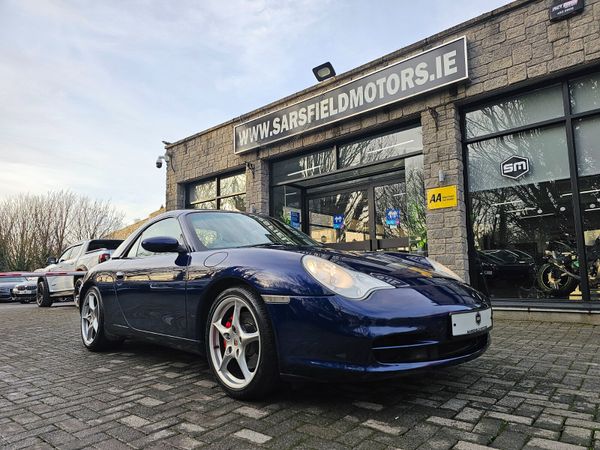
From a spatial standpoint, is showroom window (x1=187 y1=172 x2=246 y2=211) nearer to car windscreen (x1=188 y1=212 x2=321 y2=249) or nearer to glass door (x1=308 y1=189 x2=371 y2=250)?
glass door (x1=308 y1=189 x2=371 y2=250)

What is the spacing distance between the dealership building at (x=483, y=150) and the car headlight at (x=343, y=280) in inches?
184

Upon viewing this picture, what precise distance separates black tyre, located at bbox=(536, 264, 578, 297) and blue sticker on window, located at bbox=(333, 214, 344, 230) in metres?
3.88

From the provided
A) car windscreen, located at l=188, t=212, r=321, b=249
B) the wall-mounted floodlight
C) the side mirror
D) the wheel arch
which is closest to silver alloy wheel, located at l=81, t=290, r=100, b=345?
the side mirror

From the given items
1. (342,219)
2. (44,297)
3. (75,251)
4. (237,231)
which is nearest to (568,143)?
(342,219)

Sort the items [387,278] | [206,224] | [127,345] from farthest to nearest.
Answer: [127,345]
[206,224]
[387,278]

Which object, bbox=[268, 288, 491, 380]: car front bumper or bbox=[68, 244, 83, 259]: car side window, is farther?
bbox=[68, 244, 83, 259]: car side window

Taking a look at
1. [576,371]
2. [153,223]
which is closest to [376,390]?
[576,371]

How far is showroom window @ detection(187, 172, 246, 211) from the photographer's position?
10.7m

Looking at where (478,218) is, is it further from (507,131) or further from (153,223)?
(153,223)

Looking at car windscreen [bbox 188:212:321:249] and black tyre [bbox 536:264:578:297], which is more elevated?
car windscreen [bbox 188:212:321:249]

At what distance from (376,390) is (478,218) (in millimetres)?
5019

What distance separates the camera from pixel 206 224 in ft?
11.0

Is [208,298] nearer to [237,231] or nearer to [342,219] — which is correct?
[237,231]

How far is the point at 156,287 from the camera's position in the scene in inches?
127
